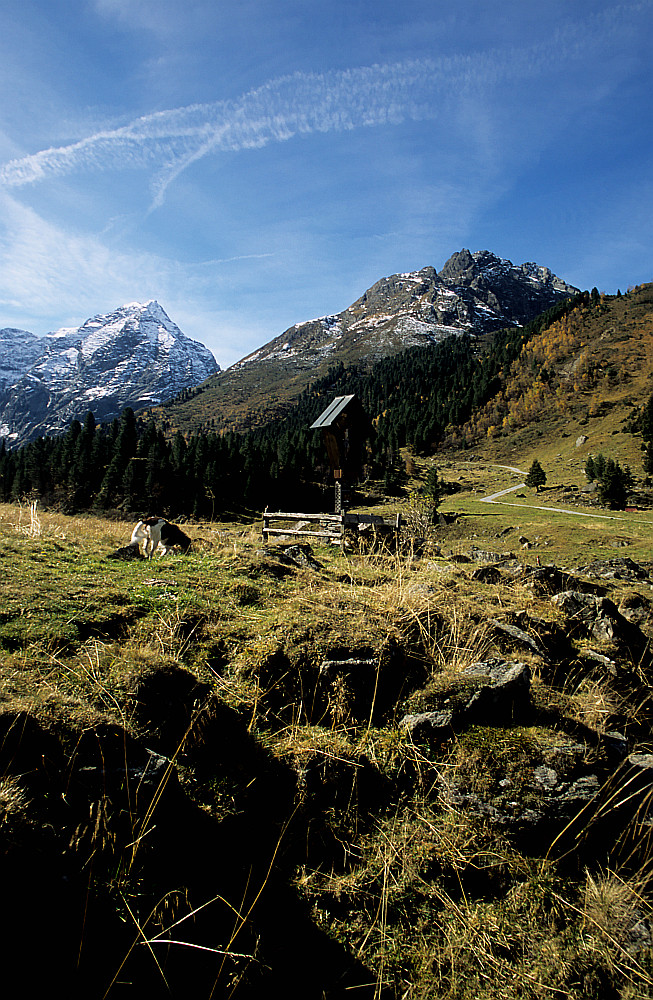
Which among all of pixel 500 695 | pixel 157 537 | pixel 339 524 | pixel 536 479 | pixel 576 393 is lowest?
pixel 500 695

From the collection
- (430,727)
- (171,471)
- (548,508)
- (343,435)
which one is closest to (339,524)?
(343,435)

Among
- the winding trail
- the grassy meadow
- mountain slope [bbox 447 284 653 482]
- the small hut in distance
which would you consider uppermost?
mountain slope [bbox 447 284 653 482]

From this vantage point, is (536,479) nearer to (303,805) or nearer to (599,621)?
(599,621)

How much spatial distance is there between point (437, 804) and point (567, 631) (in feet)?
11.3

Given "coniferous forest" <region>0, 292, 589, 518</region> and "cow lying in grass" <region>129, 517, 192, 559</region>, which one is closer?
"cow lying in grass" <region>129, 517, 192, 559</region>

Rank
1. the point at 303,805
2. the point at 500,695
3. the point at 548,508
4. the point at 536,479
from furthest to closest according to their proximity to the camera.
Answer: the point at 536,479 < the point at 548,508 < the point at 500,695 < the point at 303,805

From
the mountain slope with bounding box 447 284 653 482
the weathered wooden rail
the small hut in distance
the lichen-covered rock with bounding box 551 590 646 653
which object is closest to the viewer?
the lichen-covered rock with bounding box 551 590 646 653

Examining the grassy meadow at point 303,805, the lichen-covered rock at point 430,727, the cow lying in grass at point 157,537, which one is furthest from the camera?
the cow lying in grass at point 157,537

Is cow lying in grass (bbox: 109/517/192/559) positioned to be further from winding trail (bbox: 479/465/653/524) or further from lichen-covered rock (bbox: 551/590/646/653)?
winding trail (bbox: 479/465/653/524)

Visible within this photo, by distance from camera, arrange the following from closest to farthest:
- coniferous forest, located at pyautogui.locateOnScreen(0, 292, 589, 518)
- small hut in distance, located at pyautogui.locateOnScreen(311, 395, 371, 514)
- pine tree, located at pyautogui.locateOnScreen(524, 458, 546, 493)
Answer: small hut in distance, located at pyautogui.locateOnScreen(311, 395, 371, 514) < pine tree, located at pyautogui.locateOnScreen(524, 458, 546, 493) < coniferous forest, located at pyautogui.locateOnScreen(0, 292, 589, 518)

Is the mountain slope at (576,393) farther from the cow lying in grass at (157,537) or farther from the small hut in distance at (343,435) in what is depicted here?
the cow lying in grass at (157,537)

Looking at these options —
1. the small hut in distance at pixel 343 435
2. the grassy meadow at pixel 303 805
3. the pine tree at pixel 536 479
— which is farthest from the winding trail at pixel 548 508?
the grassy meadow at pixel 303 805

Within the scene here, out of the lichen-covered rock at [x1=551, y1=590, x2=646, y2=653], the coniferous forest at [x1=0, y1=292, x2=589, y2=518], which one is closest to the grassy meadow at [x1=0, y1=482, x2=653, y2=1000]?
the lichen-covered rock at [x1=551, y1=590, x2=646, y2=653]

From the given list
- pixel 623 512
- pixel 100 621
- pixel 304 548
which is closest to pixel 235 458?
pixel 623 512
